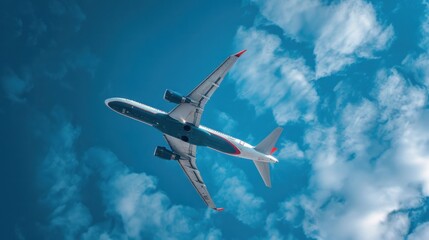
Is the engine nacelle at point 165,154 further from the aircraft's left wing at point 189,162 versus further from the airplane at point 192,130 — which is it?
the airplane at point 192,130

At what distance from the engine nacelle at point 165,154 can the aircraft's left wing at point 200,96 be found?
31.4 ft

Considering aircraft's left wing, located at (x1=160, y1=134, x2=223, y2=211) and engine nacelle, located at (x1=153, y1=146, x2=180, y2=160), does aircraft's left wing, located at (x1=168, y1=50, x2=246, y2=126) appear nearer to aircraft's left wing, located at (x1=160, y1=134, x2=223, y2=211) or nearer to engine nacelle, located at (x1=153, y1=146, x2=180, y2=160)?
aircraft's left wing, located at (x1=160, y1=134, x2=223, y2=211)

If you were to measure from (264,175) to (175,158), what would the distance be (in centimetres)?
1794

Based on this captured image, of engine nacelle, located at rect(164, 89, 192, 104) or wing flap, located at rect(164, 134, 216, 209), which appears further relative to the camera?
wing flap, located at rect(164, 134, 216, 209)

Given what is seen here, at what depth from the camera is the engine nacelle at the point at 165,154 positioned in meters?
80.0

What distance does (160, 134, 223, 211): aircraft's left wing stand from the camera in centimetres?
8119

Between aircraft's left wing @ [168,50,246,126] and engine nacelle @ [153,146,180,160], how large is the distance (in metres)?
9.58

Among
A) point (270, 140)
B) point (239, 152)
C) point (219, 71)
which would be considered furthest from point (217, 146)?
point (219, 71)

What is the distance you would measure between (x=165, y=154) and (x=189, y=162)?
5.96 metres

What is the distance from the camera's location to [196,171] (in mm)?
84688

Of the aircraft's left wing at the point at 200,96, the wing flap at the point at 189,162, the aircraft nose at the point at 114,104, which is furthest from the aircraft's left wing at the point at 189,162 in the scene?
the aircraft nose at the point at 114,104

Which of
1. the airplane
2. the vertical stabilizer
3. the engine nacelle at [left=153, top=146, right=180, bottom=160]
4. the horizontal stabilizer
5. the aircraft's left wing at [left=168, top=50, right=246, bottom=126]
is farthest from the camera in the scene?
the engine nacelle at [left=153, top=146, right=180, bottom=160]

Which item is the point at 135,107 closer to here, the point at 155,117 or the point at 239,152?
the point at 155,117

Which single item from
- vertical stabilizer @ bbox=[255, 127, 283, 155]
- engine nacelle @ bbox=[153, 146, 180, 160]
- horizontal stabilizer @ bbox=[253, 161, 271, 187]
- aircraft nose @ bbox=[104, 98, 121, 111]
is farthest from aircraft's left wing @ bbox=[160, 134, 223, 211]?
vertical stabilizer @ bbox=[255, 127, 283, 155]
